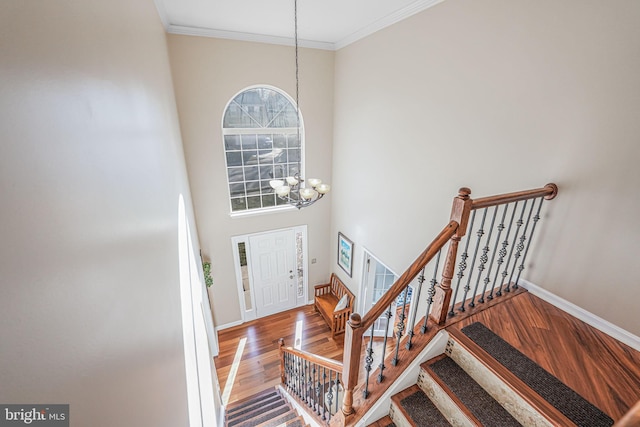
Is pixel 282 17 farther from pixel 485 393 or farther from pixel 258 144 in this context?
pixel 485 393

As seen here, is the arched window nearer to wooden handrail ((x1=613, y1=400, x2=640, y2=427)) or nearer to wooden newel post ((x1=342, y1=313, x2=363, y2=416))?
wooden newel post ((x1=342, y1=313, x2=363, y2=416))

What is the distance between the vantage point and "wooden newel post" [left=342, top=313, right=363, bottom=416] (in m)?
1.64

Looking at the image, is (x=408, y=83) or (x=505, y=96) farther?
(x=408, y=83)

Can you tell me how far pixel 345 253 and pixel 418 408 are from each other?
366 centimetres

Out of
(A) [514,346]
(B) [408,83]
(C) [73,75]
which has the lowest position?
(A) [514,346]

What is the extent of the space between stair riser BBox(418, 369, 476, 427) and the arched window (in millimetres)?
4132

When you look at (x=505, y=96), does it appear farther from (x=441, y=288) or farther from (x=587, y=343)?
(x=587, y=343)

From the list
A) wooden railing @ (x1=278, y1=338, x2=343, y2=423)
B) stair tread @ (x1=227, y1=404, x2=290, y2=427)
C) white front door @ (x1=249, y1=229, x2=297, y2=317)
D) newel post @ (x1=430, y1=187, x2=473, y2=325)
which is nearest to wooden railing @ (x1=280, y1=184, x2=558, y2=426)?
newel post @ (x1=430, y1=187, x2=473, y2=325)

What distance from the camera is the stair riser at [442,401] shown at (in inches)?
65.7

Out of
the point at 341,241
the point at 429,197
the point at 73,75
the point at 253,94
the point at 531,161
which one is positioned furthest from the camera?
the point at 341,241

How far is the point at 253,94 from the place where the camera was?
471 cm

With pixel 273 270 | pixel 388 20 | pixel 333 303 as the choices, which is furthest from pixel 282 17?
pixel 333 303

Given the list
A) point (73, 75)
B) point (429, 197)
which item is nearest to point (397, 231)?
point (429, 197)

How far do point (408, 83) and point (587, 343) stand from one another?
9.84ft
